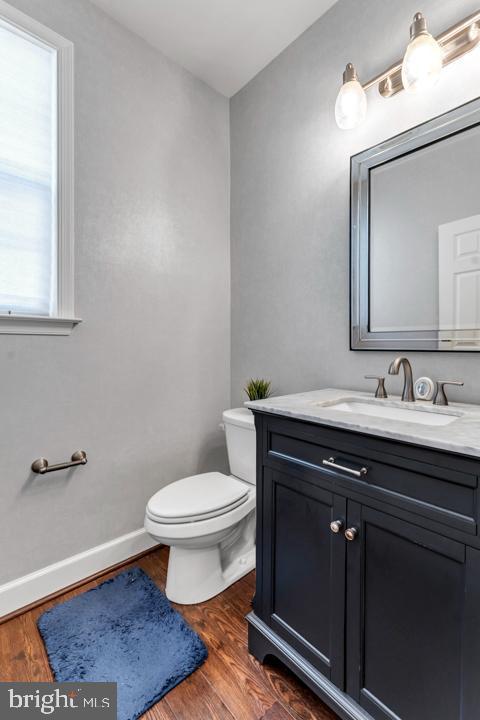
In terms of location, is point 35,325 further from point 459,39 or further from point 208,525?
point 459,39

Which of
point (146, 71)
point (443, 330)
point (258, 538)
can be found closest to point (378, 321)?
point (443, 330)

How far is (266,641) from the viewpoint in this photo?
1.15 metres

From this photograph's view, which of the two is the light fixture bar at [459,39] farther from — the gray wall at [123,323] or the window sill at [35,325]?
the window sill at [35,325]

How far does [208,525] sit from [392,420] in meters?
0.86

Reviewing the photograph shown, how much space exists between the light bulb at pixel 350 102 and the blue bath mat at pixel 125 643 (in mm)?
2050

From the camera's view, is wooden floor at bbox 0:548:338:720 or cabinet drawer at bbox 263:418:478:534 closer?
cabinet drawer at bbox 263:418:478:534

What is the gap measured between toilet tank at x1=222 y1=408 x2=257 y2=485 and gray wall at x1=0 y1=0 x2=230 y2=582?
0.32 m

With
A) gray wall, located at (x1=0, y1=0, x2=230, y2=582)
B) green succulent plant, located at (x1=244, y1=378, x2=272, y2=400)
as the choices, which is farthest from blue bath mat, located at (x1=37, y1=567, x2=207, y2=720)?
green succulent plant, located at (x1=244, y1=378, x2=272, y2=400)

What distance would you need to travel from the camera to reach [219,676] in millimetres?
1147

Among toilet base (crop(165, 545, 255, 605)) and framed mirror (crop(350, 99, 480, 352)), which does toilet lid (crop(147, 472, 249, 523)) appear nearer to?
toilet base (crop(165, 545, 255, 605))

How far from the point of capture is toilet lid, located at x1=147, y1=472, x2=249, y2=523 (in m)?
1.37

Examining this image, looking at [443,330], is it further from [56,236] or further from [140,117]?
[140,117]

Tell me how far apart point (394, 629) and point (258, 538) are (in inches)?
18.7

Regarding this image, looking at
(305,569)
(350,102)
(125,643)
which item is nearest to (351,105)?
(350,102)
